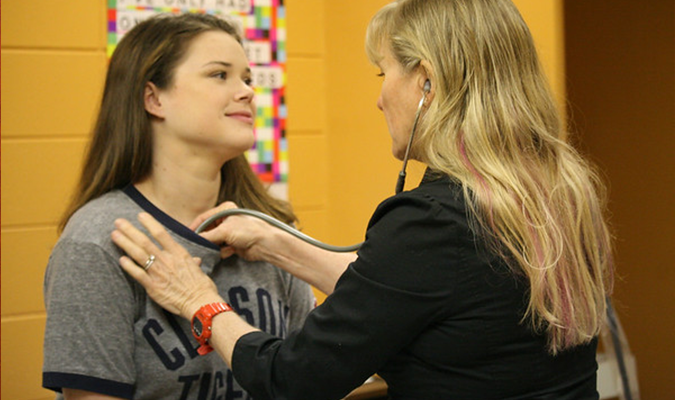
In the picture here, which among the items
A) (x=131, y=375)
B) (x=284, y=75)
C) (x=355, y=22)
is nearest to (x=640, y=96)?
(x=355, y=22)

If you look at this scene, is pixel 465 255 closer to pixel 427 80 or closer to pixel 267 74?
pixel 427 80

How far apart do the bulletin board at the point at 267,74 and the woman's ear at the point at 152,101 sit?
1260mm

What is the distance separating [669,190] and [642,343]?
59cm

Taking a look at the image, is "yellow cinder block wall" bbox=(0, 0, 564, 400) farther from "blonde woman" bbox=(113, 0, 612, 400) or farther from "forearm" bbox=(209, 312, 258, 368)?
"forearm" bbox=(209, 312, 258, 368)

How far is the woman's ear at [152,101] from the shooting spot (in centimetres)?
161

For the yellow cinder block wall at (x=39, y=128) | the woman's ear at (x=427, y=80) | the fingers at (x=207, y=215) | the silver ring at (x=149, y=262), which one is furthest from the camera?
the yellow cinder block wall at (x=39, y=128)

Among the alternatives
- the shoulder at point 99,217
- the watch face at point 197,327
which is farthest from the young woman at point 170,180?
the watch face at point 197,327

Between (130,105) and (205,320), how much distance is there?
59cm

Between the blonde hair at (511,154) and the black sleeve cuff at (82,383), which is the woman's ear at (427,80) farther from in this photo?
the black sleeve cuff at (82,383)

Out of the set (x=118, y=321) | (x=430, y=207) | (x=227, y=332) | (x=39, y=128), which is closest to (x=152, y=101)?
(x=118, y=321)

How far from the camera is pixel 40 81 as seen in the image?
2516mm

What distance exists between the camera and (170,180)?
5.28 ft

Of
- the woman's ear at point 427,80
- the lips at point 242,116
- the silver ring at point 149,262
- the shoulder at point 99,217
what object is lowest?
the silver ring at point 149,262

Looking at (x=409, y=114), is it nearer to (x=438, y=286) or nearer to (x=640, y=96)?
(x=438, y=286)
